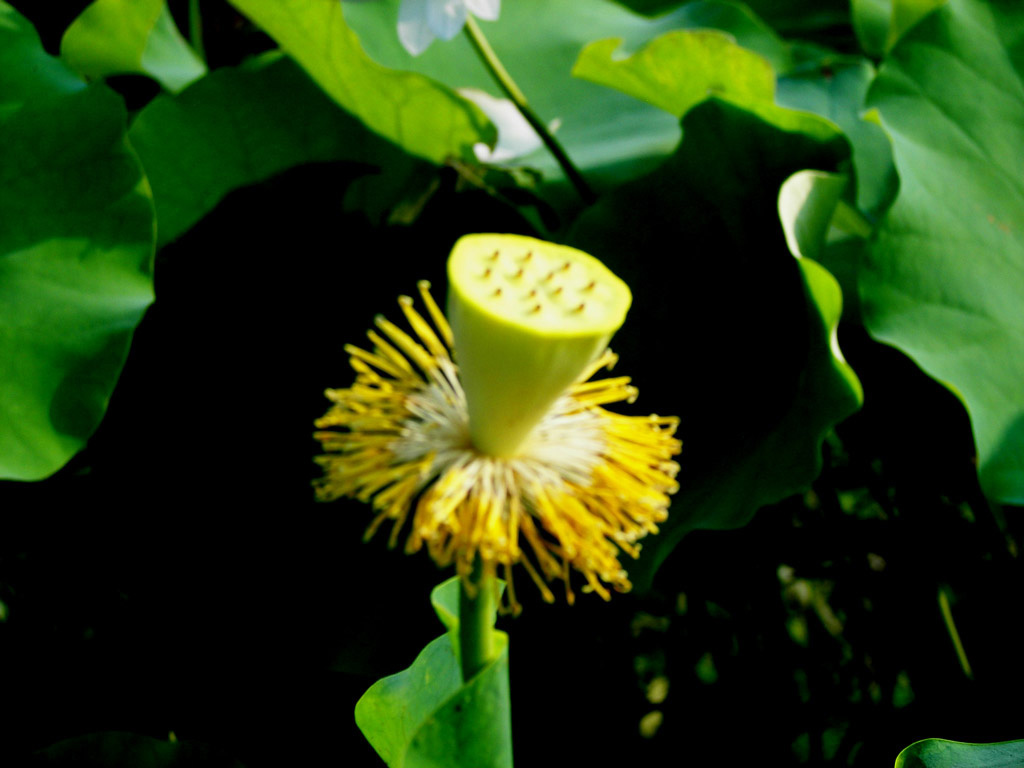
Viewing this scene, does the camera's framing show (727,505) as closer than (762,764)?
Yes

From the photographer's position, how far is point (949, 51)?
0.66 meters

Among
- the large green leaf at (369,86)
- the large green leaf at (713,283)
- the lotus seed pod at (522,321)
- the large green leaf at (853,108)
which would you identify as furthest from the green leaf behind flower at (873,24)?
the lotus seed pod at (522,321)

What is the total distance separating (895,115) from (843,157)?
0.05m

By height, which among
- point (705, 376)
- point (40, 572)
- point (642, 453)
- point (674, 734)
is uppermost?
point (642, 453)

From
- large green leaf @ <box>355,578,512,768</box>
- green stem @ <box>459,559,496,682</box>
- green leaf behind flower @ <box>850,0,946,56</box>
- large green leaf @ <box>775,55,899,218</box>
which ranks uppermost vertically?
green leaf behind flower @ <box>850,0,946,56</box>

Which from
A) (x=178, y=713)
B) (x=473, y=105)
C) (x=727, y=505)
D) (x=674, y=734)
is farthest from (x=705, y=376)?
(x=178, y=713)

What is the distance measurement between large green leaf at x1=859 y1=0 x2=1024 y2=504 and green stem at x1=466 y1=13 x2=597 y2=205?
219 mm

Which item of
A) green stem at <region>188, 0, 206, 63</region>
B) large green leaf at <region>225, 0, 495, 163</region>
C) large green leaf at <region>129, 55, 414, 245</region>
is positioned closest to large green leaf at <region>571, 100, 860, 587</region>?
large green leaf at <region>225, 0, 495, 163</region>

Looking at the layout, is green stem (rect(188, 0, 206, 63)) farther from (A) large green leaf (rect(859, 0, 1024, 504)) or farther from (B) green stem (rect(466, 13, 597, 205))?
(A) large green leaf (rect(859, 0, 1024, 504))

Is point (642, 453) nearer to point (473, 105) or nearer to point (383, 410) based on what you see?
point (383, 410)

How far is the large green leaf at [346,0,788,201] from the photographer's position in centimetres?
79

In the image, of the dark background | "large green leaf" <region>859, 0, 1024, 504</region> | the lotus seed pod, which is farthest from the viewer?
the dark background

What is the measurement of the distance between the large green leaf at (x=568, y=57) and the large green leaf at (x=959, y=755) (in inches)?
19.0

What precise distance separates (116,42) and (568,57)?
43 centimetres
